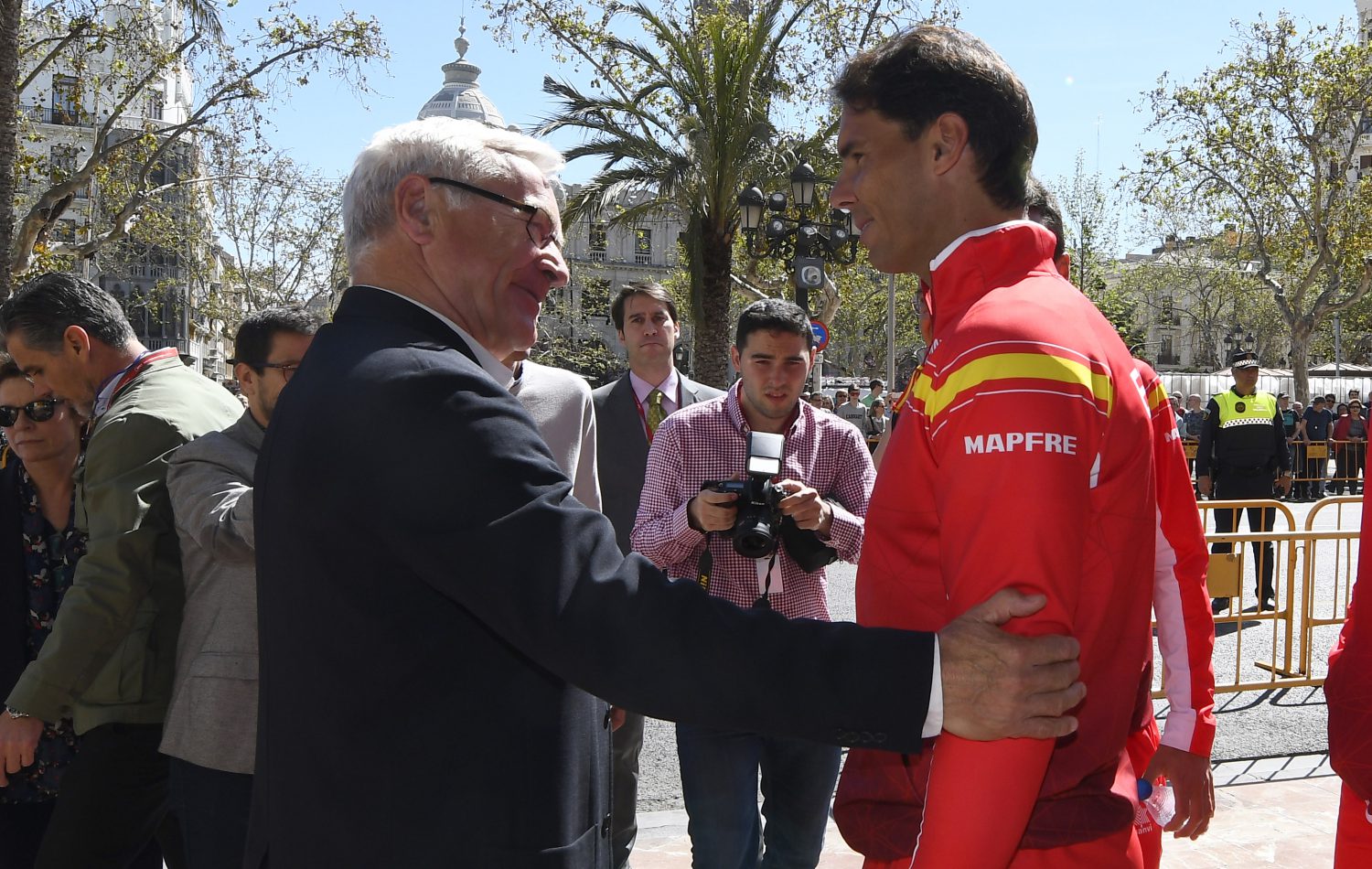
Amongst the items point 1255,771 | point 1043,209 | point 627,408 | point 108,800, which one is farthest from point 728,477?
point 1255,771

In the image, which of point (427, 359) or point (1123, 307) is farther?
point (1123, 307)

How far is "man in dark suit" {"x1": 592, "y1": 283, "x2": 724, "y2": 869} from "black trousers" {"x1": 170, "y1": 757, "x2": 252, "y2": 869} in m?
1.88

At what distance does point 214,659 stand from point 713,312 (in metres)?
16.6

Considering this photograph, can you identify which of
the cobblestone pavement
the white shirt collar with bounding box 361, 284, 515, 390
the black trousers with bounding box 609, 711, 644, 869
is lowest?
the cobblestone pavement

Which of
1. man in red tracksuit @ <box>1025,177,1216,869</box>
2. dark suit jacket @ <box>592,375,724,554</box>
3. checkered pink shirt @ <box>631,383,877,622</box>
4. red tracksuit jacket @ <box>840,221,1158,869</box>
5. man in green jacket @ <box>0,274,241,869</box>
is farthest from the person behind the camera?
dark suit jacket @ <box>592,375,724,554</box>

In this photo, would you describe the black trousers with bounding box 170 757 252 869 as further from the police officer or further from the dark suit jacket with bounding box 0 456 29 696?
the police officer

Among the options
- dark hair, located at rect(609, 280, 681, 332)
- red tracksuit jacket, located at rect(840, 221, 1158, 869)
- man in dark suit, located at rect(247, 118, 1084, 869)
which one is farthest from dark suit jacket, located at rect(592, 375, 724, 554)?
red tracksuit jacket, located at rect(840, 221, 1158, 869)

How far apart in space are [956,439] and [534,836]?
0.86 m

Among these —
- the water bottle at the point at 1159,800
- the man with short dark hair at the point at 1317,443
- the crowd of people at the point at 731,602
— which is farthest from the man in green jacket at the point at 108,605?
the man with short dark hair at the point at 1317,443

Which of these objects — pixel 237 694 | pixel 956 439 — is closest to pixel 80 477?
pixel 237 694

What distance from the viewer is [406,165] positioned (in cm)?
201

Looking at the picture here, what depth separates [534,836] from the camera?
1.71 m

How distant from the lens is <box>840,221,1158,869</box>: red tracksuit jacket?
142cm

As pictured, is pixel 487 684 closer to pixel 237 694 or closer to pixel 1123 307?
pixel 237 694
